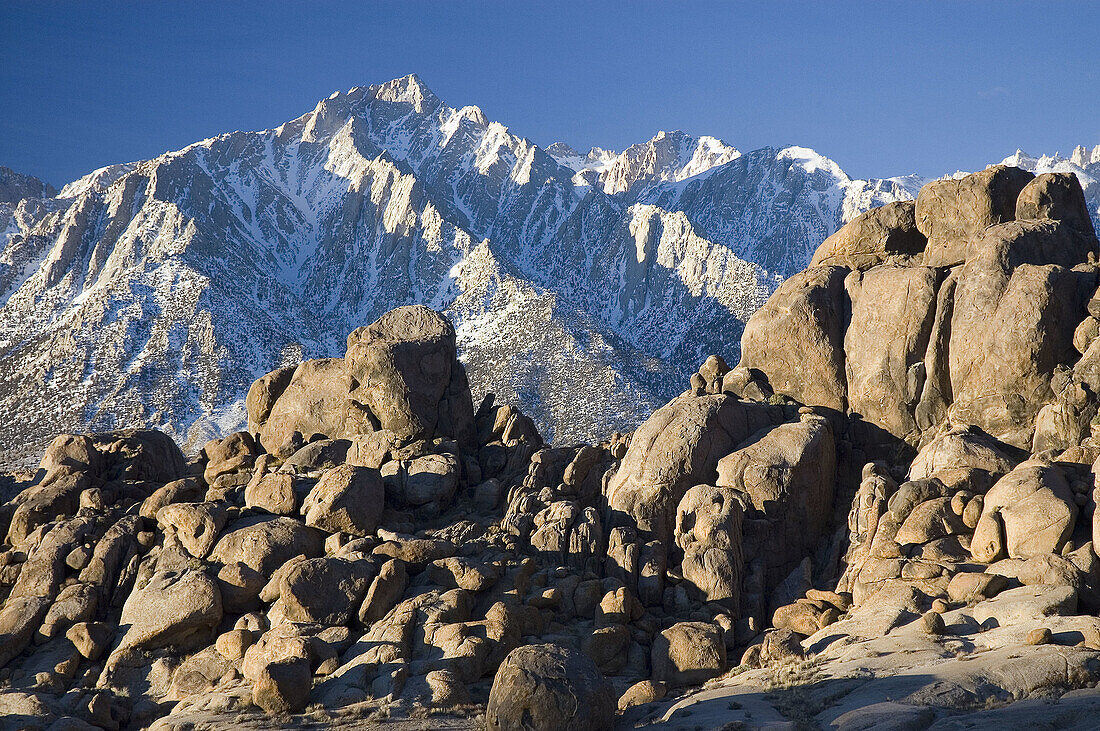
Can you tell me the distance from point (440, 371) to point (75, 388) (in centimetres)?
16229

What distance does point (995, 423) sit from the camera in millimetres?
42375

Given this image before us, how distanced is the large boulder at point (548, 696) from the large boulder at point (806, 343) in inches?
1022

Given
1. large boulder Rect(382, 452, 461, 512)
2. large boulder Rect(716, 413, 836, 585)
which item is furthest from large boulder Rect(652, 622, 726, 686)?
large boulder Rect(382, 452, 461, 512)

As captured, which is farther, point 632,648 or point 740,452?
point 740,452

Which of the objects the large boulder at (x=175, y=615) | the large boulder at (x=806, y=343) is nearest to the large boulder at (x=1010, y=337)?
the large boulder at (x=806, y=343)

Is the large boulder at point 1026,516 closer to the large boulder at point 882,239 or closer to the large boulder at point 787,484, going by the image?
the large boulder at point 787,484

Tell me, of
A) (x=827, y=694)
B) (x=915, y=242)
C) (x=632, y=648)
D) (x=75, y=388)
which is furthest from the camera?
(x=75, y=388)

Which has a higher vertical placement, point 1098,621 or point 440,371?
point 440,371

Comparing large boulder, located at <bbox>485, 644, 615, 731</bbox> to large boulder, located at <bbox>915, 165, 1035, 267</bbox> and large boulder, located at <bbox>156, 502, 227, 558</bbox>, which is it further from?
large boulder, located at <bbox>915, 165, 1035, 267</bbox>

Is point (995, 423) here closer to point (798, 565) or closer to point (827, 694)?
point (798, 565)

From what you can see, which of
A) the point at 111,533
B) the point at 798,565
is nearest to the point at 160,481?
the point at 111,533

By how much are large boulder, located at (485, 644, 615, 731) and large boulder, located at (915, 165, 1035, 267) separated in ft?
109

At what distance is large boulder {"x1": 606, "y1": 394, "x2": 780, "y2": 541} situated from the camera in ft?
140

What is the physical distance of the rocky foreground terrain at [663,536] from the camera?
29.1 meters
